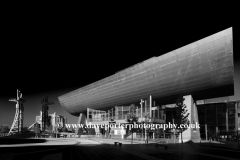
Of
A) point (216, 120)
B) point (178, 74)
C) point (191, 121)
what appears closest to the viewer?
point (178, 74)

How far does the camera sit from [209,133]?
201 feet

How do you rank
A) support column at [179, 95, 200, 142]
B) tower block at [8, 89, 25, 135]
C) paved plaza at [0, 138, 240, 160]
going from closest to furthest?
paved plaza at [0, 138, 240, 160]
support column at [179, 95, 200, 142]
tower block at [8, 89, 25, 135]

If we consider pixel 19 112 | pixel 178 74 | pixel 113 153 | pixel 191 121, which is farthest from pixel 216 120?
pixel 19 112

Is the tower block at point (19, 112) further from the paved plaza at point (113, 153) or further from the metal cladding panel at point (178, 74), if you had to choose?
the paved plaza at point (113, 153)

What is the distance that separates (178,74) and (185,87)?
3928 mm

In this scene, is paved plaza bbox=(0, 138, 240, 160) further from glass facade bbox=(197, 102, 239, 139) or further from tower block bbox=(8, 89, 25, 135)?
tower block bbox=(8, 89, 25, 135)

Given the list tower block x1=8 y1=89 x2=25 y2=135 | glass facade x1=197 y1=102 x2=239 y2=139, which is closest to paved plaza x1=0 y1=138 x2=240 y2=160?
glass facade x1=197 y1=102 x2=239 y2=139

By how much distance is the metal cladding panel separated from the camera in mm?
40500

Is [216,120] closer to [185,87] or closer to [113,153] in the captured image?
[185,87]

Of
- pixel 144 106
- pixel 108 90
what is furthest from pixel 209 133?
pixel 108 90

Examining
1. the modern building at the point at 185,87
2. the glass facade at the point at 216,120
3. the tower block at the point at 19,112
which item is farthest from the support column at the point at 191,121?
the tower block at the point at 19,112

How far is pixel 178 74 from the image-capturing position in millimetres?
48406

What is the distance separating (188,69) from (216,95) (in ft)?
35.5

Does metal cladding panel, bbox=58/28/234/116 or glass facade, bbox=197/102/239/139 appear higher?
metal cladding panel, bbox=58/28/234/116
